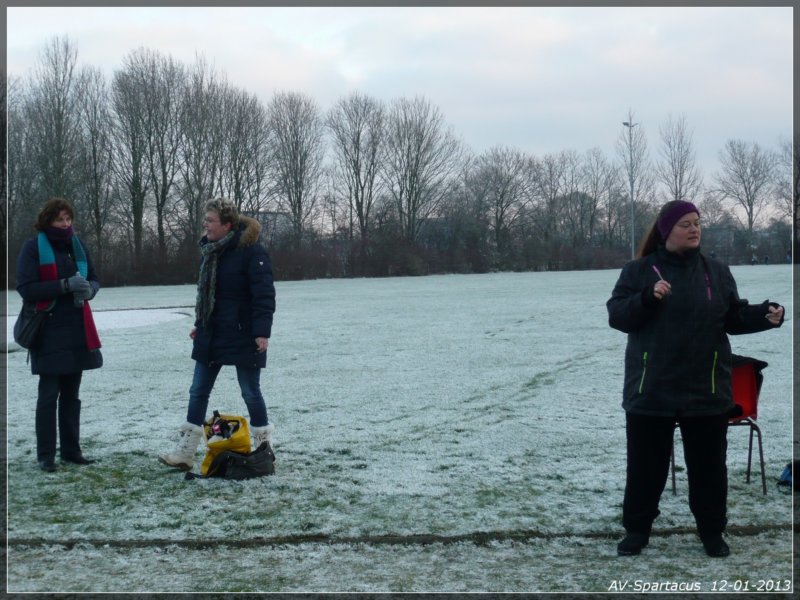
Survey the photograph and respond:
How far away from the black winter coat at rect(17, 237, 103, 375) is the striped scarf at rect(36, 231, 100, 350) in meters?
0.03

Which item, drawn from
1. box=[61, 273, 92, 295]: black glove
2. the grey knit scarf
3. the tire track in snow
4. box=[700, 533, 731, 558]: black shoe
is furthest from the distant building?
box=[700, 533, 731, 558]: black shoe

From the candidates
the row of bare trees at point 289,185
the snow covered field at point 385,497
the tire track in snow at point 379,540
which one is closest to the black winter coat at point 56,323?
the snow covered field at point 385,497

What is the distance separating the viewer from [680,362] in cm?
415

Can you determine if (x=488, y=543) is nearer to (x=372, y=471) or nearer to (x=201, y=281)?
(x=372, y=471)

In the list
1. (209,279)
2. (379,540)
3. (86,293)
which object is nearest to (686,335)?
(379,540)

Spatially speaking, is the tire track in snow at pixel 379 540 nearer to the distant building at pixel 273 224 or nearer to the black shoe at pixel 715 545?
the black shoe at pixel 715 545

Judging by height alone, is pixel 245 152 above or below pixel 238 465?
above

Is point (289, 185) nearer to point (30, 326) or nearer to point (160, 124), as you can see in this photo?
point (160, 124)

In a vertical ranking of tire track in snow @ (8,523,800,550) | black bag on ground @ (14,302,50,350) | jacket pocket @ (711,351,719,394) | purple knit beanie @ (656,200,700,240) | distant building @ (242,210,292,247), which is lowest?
tire track in snow @ (8,523,800,550)

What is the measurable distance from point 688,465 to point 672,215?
4.30 ft

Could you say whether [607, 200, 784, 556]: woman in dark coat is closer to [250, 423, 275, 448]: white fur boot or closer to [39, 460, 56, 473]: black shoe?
[250, 423, 275, 448]: white fur boot

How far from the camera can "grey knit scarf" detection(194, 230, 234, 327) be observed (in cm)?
575

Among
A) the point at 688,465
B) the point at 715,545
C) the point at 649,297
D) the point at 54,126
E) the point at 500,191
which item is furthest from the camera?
the point at 500,191

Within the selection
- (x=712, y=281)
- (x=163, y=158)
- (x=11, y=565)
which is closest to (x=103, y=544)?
(x=11, y=565)
